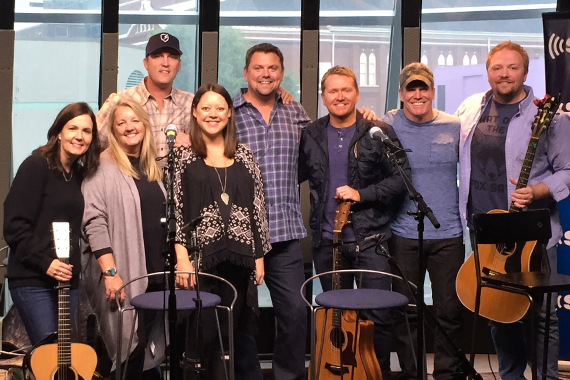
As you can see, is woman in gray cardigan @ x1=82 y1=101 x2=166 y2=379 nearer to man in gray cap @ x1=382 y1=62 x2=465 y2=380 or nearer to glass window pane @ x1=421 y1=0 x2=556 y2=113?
man in gray cap @ x1=382 y1=62 x2=465 y2=380

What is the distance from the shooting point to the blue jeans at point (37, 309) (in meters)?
3.86

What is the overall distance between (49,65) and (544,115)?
3481 mm

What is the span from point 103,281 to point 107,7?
2.32m

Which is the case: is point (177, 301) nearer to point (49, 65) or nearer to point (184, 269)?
point (184, 269)

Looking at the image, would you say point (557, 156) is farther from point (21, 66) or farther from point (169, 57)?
point (21, 66)

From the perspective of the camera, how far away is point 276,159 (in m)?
4.31

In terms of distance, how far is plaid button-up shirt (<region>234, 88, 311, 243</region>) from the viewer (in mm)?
4281

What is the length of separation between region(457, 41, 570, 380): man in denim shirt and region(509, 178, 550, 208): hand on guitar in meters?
0.03

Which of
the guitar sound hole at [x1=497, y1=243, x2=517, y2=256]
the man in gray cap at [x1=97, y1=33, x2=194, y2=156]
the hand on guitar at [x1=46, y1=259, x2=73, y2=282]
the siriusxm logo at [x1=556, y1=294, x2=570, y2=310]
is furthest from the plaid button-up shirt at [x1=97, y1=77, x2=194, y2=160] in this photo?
the siriusxm logo at [x1=556, y1=294, x2=570, y2=310]

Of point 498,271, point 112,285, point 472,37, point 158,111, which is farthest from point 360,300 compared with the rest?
point 472,37

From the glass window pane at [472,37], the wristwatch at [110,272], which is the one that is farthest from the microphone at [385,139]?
the glass window pane at [472,37]

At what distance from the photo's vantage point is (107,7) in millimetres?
5492

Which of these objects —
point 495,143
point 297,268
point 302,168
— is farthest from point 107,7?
point 495,143

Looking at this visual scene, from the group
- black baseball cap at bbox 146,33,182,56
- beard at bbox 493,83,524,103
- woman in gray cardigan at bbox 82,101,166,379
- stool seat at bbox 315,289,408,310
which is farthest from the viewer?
black baseball cap at bbox 146,33,182,56
